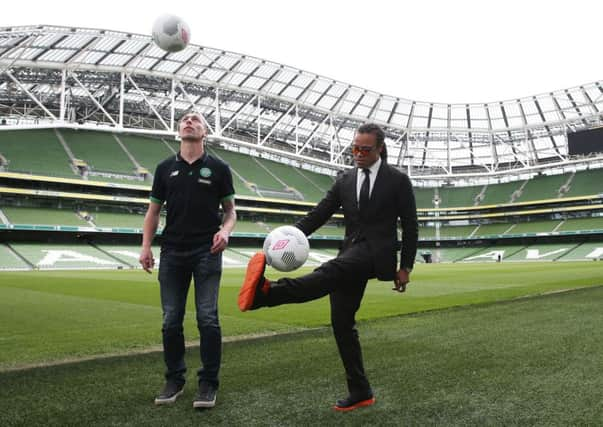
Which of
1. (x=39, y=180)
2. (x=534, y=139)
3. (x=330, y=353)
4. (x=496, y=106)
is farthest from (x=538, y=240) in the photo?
(x=330, y=353)

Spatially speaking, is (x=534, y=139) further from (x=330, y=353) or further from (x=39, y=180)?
(x=330, y=353)


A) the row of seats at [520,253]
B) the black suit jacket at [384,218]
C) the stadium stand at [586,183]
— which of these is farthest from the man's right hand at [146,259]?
the stadium stand at [586,183]

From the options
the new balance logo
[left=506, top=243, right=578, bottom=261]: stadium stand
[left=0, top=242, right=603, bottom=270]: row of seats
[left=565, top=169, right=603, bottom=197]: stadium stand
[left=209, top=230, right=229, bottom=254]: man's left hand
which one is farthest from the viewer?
[left=565, top=169, right=603, bottom=197]: stadium stand

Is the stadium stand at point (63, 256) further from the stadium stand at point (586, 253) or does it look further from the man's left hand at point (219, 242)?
the stadium stand at point (586, 253)

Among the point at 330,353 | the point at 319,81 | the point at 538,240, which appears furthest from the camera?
the point at 538,240

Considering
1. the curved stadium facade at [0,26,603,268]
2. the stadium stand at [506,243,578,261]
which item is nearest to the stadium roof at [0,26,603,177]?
the curved stadium facade at [0,26,603,268]

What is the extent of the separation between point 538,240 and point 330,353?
64.3 meters

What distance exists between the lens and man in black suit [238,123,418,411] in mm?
3553

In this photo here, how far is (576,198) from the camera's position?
2420 inches

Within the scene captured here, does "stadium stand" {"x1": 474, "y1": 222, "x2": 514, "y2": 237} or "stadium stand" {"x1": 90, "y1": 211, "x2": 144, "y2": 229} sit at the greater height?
"stadium stand" {"x1": 90, "y1": 211, "x2": 144, "y2": 229}

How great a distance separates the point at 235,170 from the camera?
5856 cm

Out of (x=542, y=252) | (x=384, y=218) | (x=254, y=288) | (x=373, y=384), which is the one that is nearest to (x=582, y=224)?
(x=542, y=252)

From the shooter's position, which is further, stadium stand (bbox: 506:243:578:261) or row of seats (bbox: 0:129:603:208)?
stadium stand (bbox: 506:243:578:261)

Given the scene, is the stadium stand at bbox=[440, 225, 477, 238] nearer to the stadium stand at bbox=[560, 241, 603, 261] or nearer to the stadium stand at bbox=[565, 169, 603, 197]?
the stadium stand at bbox=[565, 169, 603, 197]
